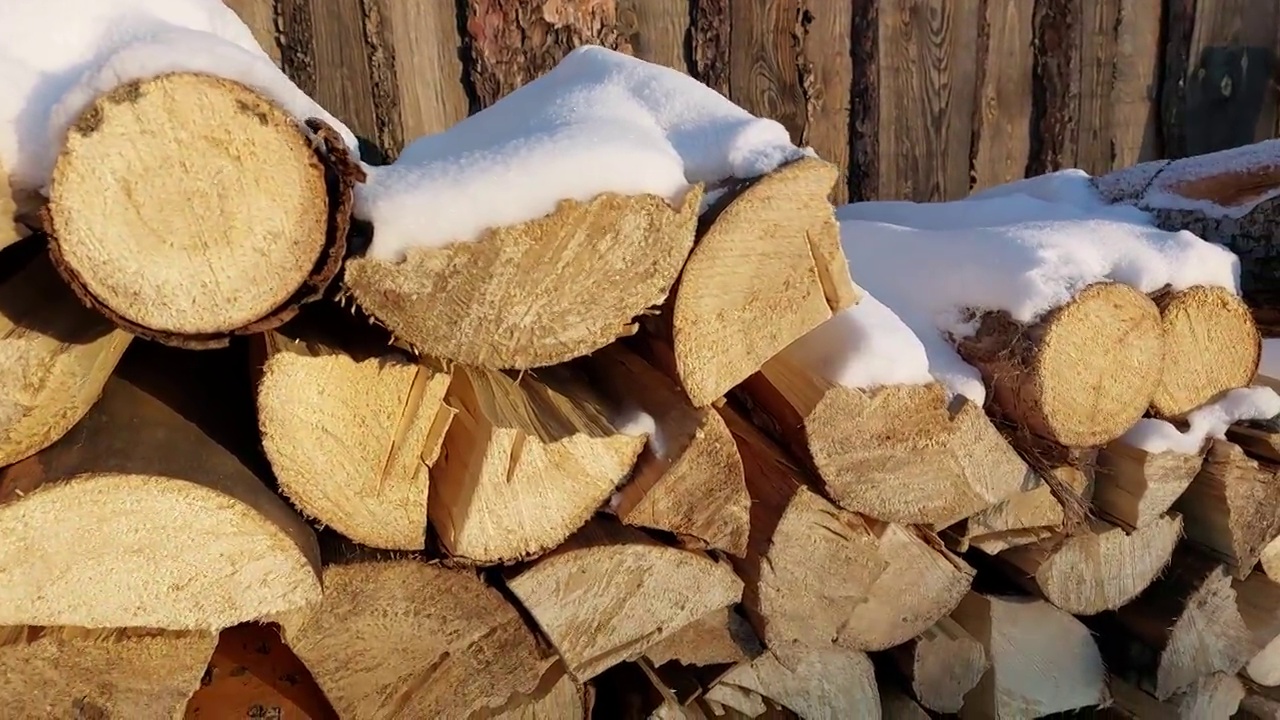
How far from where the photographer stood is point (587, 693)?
161 centimetres

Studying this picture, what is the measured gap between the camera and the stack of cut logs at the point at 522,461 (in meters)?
1.09

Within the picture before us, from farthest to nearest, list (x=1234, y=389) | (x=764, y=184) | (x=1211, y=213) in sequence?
1. (x=1211, y=213)
2. (x=1234, y=389)
3. (x=764, y=184)

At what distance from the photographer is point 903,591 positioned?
63.8 inches

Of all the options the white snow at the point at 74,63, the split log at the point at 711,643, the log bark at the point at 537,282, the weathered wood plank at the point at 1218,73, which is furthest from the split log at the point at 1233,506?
the weathered wood plank at the point at 1218,73

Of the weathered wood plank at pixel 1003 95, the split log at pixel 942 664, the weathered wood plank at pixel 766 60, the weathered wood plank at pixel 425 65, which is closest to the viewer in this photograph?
the split log at pixel 942 664

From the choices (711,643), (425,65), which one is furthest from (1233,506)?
(425,65)

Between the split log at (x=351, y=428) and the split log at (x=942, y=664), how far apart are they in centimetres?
97

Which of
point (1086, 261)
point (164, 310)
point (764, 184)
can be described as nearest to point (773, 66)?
point (1086, 261)

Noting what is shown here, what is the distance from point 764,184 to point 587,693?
0.88 metres

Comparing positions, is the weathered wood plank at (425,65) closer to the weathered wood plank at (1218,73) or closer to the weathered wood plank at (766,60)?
the weathered wood plank at (766,60)

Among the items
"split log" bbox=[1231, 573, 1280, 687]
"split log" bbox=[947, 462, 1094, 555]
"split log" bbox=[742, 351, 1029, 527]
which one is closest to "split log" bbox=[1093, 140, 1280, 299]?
"split log" bbox=[1231, 573, 1280, 687]

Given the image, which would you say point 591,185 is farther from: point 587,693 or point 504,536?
point 587,693

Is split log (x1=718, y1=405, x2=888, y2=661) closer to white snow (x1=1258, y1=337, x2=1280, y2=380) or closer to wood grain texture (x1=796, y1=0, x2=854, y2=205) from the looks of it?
white snow (x1=1258, y1=337, x2=1280, y2=380)

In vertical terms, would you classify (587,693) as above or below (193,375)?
below
